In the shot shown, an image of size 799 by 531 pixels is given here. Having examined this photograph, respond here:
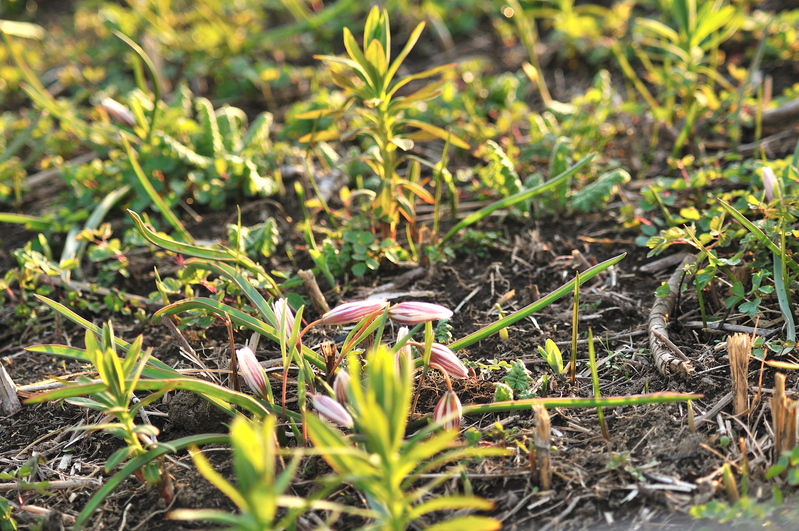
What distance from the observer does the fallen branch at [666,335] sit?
61.7 inches

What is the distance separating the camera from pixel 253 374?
58.7 inches

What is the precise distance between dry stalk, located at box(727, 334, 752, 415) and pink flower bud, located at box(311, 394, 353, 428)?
0.82m

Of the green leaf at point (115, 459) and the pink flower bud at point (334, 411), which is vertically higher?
the pink flower bud at point (334, 411)

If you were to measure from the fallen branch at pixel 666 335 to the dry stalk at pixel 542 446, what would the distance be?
0.42m

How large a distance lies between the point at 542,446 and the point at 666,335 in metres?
0.55

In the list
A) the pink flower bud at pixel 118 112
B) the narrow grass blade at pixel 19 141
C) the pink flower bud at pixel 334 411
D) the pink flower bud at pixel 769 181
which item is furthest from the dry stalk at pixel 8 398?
the pink flower bud at pixel 769 181

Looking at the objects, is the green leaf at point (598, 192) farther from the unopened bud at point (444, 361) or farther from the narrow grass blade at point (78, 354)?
the narrow grass blade at point (78, 354)

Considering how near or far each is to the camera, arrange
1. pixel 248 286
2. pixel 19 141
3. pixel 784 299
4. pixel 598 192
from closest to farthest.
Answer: pixel 784 299, pixel 248 286, pixel 598 192, pixel 19 141

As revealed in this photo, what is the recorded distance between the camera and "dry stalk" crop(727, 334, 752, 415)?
4.65 ft

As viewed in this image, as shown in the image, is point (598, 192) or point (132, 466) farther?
point (598, 192)

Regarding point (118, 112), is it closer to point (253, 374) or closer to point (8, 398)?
point (8, 398)

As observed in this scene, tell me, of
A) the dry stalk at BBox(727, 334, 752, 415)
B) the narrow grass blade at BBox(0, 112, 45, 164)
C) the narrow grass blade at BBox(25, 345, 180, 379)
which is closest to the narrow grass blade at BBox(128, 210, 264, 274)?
the narrow grass blade at BBox(25, 345, 180, 379)

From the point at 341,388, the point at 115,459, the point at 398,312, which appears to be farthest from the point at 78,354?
the point at 398,312

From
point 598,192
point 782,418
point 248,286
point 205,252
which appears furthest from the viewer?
point 598,192
